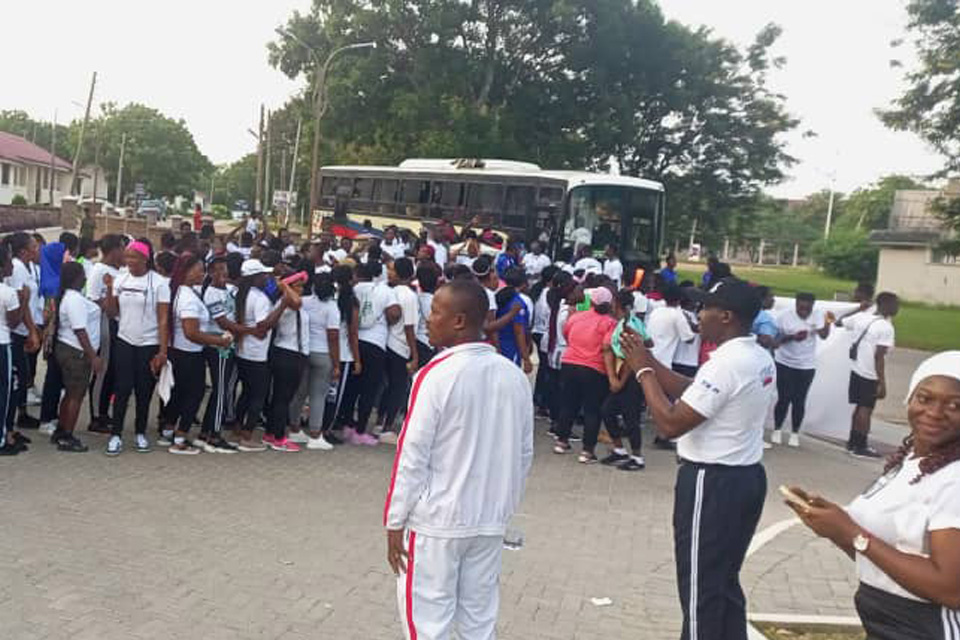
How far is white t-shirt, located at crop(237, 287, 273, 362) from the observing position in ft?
25.8

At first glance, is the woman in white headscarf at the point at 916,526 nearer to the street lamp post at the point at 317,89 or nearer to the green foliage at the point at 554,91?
the street lamp post at the point at 317,89

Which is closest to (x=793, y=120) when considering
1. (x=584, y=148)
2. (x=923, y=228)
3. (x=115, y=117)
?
(x=584, y=148)

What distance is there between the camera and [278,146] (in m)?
75.0

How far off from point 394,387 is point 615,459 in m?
2.33

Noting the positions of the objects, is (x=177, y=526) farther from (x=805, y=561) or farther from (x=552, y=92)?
(x=552, y=92)

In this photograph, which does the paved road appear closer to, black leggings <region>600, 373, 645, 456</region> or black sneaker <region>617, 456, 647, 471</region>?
black sneaker <region>617, 456, 647, 471</region>

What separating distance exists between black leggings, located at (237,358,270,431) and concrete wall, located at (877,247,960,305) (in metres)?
40.7

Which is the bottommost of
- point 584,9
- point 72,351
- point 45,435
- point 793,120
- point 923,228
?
point 45,435

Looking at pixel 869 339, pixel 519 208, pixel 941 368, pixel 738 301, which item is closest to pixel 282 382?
pixel 738 301

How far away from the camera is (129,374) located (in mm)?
7715

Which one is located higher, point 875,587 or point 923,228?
point 923,228

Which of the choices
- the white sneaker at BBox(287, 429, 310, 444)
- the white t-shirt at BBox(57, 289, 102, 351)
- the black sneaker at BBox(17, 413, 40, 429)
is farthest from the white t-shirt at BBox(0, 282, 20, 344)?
the white sneaker at BBox(287, 429, 310, 444)

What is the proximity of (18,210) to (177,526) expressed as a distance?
3863 cm

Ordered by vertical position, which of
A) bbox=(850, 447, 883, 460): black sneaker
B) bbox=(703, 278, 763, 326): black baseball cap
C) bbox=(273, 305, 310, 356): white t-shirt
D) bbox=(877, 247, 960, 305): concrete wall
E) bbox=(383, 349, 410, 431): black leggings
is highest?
bbox=(877, 247, 960, 305): concrete wall
